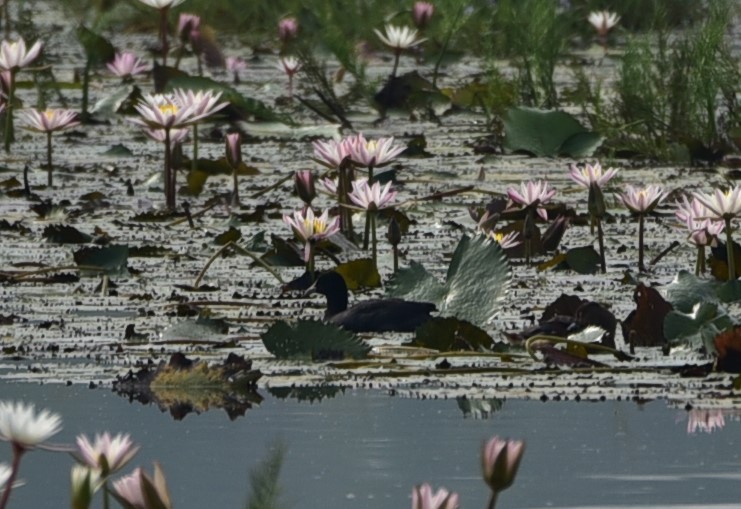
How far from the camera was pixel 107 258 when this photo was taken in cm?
443

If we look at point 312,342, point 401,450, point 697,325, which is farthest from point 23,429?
point 697,325

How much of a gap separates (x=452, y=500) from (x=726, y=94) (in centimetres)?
584

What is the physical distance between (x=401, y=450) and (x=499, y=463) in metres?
1.05

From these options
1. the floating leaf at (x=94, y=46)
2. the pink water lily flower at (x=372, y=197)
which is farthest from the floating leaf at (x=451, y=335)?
the floating leaf at (x=94, y=46)

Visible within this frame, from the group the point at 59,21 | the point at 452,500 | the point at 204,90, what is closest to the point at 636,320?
the point at 452,500

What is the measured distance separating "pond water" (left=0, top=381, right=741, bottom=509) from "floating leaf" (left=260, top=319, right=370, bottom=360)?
182mm

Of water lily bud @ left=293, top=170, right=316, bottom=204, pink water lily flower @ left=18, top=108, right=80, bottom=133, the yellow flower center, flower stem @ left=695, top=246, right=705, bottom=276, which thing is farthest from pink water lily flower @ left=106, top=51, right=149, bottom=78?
flower stem @ left=695, top=246, right=705, bottom=276

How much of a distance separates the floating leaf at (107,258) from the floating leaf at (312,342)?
1062 millimetres

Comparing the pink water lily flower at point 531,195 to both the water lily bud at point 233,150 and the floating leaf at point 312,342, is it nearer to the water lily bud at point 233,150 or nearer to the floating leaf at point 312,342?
the water lily bud at point 233,150

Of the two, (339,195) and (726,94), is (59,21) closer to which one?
(726,94)

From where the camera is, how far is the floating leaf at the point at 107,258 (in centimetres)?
441

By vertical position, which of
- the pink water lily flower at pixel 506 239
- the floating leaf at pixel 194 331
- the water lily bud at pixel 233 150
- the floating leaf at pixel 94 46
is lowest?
the floating leaf at pixel 194 331

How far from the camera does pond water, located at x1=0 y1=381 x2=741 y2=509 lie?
8.00 feet

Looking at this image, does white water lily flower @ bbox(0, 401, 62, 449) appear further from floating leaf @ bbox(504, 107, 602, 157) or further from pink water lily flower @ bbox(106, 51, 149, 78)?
pink water lily flower @ bbox(106, 51, 149, 78)
